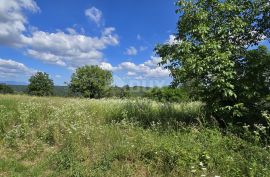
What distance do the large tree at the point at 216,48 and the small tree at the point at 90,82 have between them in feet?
176

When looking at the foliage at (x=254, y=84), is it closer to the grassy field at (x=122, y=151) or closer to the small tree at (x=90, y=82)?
the grassy field at (x=122, y=151)

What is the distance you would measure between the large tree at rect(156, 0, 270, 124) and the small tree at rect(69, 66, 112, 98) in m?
53.8

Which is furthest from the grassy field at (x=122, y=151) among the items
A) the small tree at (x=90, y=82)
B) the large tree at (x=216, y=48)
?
the small tree at (x=90, y=82)

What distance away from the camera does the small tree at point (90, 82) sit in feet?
210

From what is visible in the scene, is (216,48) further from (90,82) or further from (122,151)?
(90,82)

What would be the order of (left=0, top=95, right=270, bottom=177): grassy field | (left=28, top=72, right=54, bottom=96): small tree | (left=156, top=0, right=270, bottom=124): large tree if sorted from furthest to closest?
(left=28, top=72, right=54, bottom=96): small tree → (left=156, top=0, right=270, bottom=124): large tree → (left=0, top=95, right=270, bottom=177): grassy field

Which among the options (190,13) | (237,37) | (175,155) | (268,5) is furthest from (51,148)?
(268,5)

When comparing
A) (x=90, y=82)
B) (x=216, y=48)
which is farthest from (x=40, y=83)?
(x=216, y=48)

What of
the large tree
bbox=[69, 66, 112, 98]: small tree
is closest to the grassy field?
the large tree

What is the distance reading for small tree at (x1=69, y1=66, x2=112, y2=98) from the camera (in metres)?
64.1

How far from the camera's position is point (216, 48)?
27.1ft

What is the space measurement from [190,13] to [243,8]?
1.53m

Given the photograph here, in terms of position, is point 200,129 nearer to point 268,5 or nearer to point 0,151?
point 268,5

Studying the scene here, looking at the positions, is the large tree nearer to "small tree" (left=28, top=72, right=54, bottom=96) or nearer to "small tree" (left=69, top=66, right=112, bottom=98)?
"small tree" (left=69, top=66, right=112, bottom=98)
